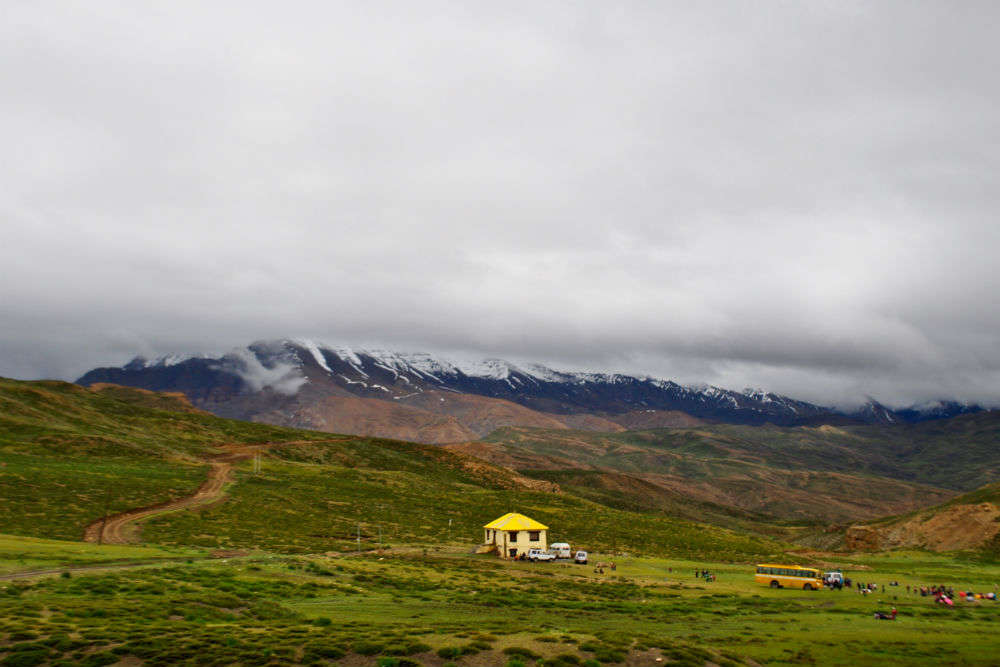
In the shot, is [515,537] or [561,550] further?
[515,537]

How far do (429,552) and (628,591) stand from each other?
26508 mm

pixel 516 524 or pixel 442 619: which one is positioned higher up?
pixel 442 619

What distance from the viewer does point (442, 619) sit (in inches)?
1179

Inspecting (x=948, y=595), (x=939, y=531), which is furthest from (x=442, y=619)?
(x=939, y=531)

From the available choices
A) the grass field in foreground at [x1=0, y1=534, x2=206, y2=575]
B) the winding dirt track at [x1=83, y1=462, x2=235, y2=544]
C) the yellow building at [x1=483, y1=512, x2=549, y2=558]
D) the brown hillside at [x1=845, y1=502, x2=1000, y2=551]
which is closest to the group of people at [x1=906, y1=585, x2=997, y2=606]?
the yellow building at [x1=483, y1=512, x2=549, y2=558]

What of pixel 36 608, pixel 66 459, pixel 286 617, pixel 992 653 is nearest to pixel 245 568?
pixel 286 617

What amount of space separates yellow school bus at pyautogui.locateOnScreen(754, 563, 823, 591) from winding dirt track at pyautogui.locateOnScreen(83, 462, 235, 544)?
2267 inches

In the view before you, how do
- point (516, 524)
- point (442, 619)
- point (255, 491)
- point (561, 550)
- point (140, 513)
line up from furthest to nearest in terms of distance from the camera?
1. point (255, 491)
2. point (140, 513)
3. point (516, 524)
4. point (561, 550)
5. point (442, 619)

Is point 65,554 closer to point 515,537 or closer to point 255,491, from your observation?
point 515,537

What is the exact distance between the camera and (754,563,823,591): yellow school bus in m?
52.8

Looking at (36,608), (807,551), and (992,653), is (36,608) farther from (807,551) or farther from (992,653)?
(807,551)

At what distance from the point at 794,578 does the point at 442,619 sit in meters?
37.6

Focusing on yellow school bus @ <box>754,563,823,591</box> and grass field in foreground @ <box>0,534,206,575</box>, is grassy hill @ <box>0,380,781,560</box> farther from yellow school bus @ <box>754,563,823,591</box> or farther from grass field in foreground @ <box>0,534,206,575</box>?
yellow school bus @ <box>754,563,823,591</box>

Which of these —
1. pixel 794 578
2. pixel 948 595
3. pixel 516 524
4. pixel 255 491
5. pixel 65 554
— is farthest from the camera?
pixel 255 491
